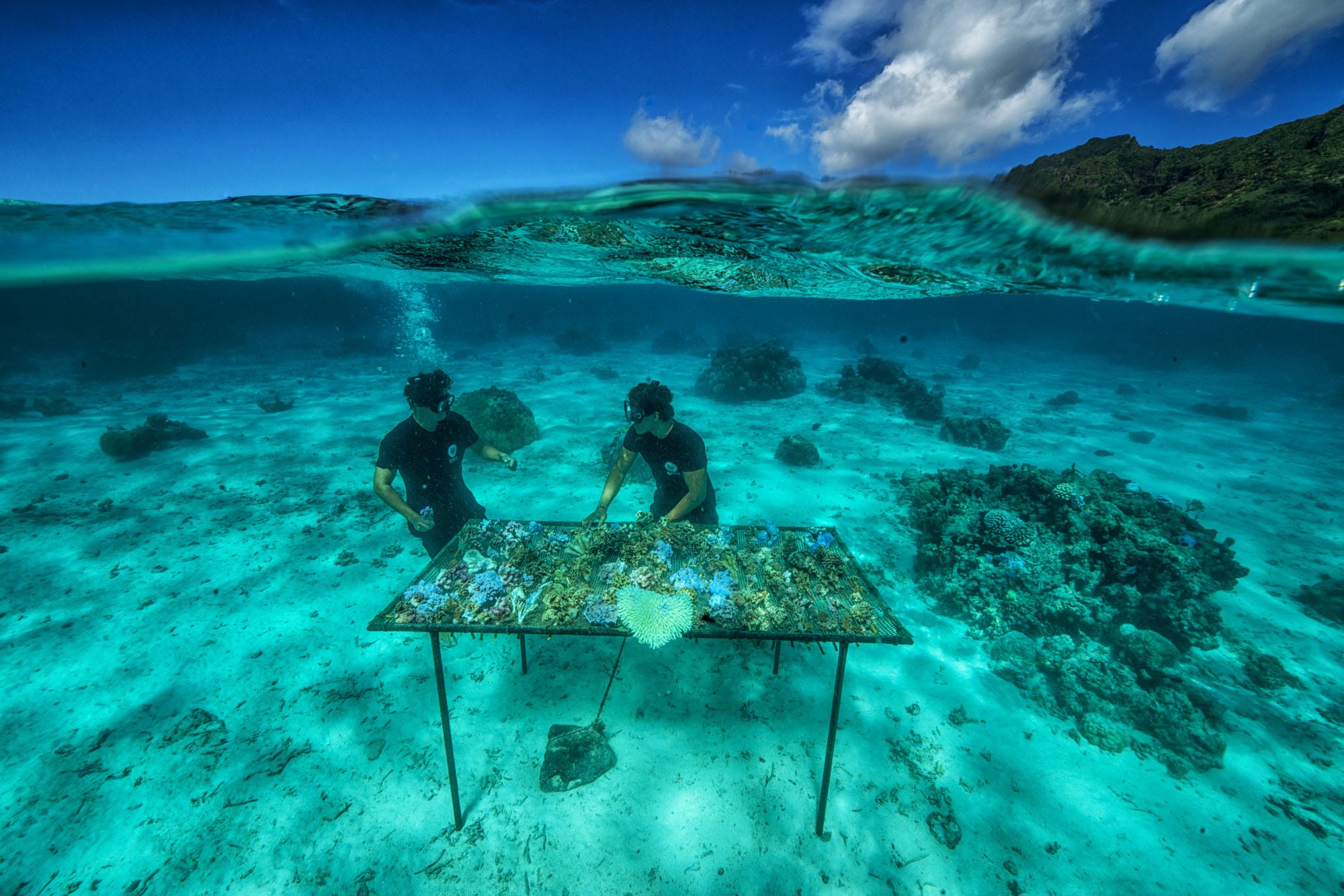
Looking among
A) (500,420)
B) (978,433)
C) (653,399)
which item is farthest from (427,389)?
(978,433)

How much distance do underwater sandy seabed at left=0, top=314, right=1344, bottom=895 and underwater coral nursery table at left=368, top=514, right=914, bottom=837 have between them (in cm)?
76

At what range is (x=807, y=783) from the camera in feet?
15.0

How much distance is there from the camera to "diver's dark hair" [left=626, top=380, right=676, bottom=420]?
207 inches

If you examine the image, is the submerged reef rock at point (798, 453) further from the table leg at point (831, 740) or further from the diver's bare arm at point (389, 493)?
the diver's bare arm at point (389, 493)

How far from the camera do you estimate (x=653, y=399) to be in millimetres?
5254

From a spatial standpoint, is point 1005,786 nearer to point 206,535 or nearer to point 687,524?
point 687,524

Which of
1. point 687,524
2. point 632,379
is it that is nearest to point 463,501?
point 687,524

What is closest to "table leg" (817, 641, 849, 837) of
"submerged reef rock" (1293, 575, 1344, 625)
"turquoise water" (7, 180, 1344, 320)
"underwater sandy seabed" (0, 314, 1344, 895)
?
"underwater sandy seabed" (0, 314, 1344, 895)

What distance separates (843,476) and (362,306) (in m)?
124

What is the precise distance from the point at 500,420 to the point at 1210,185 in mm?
14102

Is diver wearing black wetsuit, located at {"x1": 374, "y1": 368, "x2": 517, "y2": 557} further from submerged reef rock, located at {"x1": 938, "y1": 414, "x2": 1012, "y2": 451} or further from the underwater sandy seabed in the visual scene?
submerged reef rock, located at {"x1": 938, "y1": 414, "x2": 1012, "y2": 451}

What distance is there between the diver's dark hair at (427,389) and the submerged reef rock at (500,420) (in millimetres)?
7576

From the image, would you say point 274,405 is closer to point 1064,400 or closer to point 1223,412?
point 1064,400

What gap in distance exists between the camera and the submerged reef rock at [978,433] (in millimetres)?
13812
